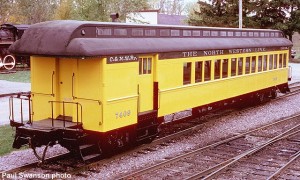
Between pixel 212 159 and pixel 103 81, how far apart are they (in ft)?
11.9

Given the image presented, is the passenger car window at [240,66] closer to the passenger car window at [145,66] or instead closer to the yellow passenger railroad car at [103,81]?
the yellow passenger railroad car at [103,81]

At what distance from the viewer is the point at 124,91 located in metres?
10.7

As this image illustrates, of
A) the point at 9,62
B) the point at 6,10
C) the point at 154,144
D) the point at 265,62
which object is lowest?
the point at 154,144

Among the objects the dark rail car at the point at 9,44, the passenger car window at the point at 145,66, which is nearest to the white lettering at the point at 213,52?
the passenger car window at the point at 145,66

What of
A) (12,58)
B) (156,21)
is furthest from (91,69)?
(156,21)

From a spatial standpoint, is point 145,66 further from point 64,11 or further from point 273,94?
point 64,11

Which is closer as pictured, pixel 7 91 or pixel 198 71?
pixel 198 71

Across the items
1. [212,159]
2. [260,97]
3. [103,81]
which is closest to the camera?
Answer: [103,81]

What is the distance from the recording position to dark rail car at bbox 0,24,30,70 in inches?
1284

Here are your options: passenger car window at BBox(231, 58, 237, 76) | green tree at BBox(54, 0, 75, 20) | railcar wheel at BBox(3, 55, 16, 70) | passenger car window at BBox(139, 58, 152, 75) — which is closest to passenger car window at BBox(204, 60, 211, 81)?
passenger car window at BBox(231, 58, 237, 76)

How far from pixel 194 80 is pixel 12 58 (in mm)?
22618

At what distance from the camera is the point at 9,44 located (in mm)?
33250

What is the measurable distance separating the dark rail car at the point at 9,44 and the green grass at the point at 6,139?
765 inches

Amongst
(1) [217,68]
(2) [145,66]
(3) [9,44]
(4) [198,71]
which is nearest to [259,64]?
(1) [217,68]
